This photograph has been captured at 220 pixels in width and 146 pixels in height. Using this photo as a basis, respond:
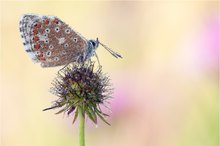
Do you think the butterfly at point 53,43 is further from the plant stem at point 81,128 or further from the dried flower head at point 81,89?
the plant stem at point 81,128

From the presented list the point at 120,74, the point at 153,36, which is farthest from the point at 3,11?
the point at 120,74

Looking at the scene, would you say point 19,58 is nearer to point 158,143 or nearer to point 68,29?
point 158,143

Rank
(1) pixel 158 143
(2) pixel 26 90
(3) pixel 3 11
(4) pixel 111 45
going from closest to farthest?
(1) pixel 158 143, (2) pixel 26 90, (4) pixel 111 45, (3) pixel 3 11

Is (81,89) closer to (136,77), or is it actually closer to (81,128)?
(81,128)

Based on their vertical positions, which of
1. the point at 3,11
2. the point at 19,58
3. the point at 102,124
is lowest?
the point at 102,124

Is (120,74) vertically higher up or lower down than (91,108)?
higher up

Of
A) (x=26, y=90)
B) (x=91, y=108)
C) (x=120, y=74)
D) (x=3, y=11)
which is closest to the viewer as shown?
(x=91, y=108)

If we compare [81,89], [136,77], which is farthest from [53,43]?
[136,77]

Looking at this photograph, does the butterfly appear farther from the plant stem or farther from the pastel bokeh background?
the pastel bokeh background
